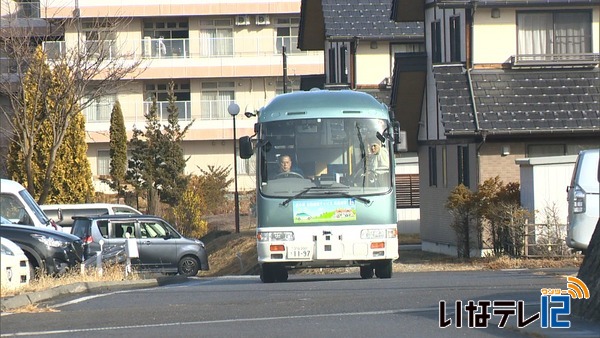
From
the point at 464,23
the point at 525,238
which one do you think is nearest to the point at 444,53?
the point at 464,23

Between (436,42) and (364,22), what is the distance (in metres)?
8.34

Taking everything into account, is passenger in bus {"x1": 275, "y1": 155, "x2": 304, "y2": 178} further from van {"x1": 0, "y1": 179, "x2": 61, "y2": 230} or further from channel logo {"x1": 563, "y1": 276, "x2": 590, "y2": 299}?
channel logo {"x1": 563, "y1": 276, "x2": 590, "y2": 299}

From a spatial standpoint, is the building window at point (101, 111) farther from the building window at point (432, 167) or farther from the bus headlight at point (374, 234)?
the bus headlight at point (374, 234)

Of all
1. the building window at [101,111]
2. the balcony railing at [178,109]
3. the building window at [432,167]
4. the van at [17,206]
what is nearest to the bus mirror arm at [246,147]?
the van at [17,206]

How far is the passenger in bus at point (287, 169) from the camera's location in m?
20.1

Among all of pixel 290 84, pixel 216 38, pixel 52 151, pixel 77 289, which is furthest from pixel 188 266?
pixel 216 38

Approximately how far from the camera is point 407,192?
40.1 meters

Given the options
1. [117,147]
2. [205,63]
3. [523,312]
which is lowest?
[523,312]

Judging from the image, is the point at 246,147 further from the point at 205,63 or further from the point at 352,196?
the point at 205,63

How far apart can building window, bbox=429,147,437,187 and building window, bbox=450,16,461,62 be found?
3.29 m

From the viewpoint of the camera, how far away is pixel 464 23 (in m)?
30.6

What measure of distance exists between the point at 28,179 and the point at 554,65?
57.4ft

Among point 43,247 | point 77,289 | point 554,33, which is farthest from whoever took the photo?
point 554,33

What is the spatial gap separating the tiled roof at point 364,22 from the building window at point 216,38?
18.2 m
